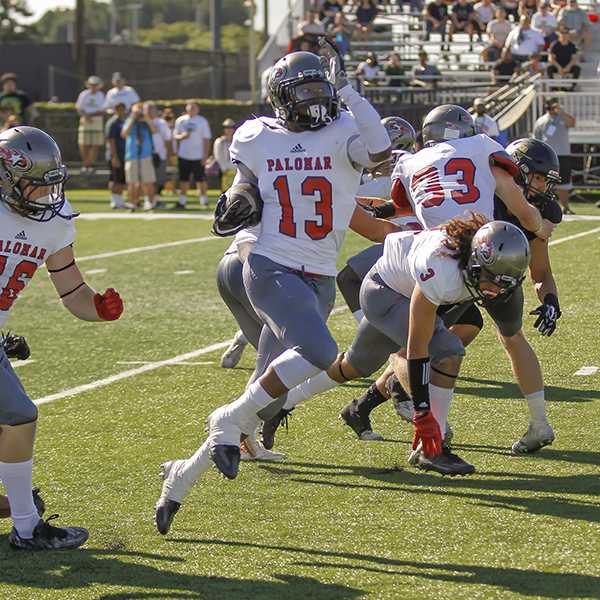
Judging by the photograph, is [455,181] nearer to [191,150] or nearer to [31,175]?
[31,175]

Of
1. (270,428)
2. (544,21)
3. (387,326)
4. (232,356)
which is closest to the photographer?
(387,326)

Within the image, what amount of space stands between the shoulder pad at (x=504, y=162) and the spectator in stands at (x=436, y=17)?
21.2 metres

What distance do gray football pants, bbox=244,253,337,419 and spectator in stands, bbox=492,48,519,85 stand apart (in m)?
18.2

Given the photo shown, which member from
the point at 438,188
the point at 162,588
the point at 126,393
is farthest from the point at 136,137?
the point at 162,588

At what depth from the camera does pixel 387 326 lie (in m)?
5.83

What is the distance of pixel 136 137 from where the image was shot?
20188 millimetres

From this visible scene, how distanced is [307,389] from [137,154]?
14.2 metres

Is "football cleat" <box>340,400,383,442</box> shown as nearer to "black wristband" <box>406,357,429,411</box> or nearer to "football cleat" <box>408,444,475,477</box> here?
"football cleat" <box>408,444,475,477</box>

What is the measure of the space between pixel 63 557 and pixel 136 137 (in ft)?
51.7

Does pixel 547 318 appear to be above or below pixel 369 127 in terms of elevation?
below

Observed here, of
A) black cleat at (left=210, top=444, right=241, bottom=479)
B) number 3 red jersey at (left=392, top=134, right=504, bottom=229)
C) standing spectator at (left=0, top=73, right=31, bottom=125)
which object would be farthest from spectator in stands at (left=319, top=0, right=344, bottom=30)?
black cleat at (left=210, top=444, right=241, bottom=479)

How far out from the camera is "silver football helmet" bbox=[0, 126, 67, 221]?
16.1 ft

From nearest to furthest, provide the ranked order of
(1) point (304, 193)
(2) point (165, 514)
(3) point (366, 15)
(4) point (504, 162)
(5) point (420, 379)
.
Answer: (2) point (165, 514) → (1) point (304, 193) → (5) point (420, 379) → (4) point (504, 162) → (3) point (366, 15)

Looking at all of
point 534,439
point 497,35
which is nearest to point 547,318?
point 534,439
